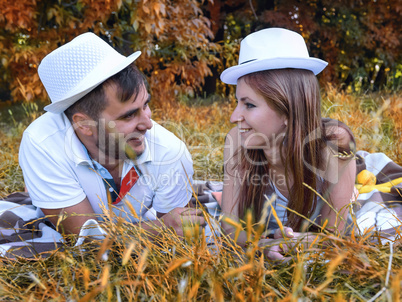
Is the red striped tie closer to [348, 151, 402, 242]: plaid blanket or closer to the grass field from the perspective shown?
the grass field

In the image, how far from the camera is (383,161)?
3416mm

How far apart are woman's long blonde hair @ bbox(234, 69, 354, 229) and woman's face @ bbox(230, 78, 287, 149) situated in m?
0.03

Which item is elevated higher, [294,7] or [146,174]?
[294,7]

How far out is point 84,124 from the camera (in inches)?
91.4

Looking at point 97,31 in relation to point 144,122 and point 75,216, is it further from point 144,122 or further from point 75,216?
point 75,216

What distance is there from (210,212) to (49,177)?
4.19ft

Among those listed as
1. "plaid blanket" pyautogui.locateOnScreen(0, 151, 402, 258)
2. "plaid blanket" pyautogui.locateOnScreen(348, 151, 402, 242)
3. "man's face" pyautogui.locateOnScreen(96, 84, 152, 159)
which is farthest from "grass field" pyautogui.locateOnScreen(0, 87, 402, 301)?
"plaid blanket" pyautogui.locateOnScreen(348, 151, 402, 242)

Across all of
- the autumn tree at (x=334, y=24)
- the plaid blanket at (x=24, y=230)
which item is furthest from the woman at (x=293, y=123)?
the autumn tree at (x=334, y=24)

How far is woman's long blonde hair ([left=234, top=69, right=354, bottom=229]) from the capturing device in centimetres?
214

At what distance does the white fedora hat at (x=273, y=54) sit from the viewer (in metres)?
2.09

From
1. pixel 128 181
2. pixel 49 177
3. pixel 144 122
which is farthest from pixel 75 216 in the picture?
pixel 144 122

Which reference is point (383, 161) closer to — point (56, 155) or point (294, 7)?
point (56, 155)

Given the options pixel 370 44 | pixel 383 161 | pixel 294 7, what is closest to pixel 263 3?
pixel 294 7

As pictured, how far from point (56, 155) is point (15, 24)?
11.0 ft
